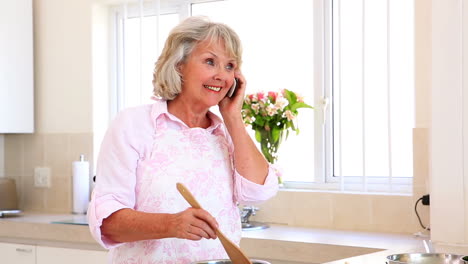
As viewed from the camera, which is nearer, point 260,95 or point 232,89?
point 232,89

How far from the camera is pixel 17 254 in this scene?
144 inches

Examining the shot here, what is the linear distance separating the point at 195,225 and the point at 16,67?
264 cm

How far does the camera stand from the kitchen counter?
9.01ft

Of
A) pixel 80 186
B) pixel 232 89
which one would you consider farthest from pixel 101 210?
pixel 80 186

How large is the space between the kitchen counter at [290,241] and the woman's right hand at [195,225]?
0.75m

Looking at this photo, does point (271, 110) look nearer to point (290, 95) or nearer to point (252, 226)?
point (290, 95)

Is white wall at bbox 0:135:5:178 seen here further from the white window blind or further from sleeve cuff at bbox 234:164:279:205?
sleeve cuff at bbox 234:164:279:205

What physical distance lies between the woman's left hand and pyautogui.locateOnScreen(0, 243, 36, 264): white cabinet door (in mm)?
1848

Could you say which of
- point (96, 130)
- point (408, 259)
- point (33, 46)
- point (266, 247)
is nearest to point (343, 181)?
point (266, 247)

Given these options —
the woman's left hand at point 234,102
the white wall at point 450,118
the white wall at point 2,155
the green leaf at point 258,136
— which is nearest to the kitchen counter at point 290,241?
the white wall at point 450,118

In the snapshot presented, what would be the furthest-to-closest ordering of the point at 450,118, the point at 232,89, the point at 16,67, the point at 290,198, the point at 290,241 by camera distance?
the point at 16,67, the point at 290,198, the point at 290,241, the point at 450,118, the point at 232,89

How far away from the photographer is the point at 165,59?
2.08 meters

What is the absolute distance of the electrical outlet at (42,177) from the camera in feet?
13.7

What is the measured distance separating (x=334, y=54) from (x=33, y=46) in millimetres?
1754
